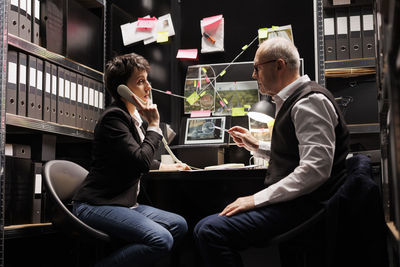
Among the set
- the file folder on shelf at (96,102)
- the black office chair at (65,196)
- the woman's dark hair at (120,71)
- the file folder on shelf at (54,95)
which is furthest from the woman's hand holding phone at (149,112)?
the file folder on shelf at (96,102)

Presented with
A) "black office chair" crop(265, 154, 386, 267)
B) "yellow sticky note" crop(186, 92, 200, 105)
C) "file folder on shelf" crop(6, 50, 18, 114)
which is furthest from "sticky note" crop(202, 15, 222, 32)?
"black office chair" crop(265, 154, 386, 267)

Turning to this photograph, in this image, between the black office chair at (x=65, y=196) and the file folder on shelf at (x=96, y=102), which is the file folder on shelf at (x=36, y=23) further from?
the black office chair at (x=65, y=196)

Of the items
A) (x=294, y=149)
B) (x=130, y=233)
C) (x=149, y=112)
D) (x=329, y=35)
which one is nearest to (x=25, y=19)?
(x=149, y=112)

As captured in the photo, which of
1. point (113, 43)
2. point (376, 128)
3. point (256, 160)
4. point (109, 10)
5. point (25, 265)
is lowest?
point (25, 265)

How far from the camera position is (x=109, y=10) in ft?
10.7

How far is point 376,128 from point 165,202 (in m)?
1.31

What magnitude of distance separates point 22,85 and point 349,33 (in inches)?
74.5

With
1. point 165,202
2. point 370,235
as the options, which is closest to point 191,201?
point 165,202

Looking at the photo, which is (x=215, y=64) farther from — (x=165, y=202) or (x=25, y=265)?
(x=25, y=265)

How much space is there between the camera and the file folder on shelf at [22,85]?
238cm

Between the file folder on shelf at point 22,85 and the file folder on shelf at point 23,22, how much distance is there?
4.5 inches

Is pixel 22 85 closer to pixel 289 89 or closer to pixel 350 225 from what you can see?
pixel 289 89

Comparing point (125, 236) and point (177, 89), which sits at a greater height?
point (177, 89)

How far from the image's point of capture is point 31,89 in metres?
2.48
